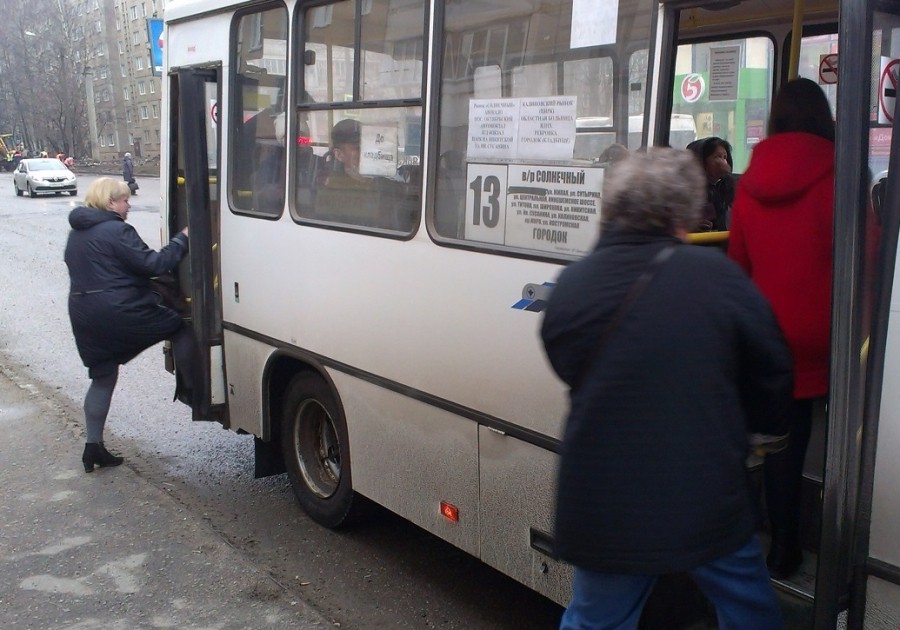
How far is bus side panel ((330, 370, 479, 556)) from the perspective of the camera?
141 inches

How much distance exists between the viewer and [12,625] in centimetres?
395

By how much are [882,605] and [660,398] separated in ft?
2.85

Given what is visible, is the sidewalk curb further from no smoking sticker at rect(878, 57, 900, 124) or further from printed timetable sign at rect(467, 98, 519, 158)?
no smoking sticker at rect(878, 57, 900, 124)

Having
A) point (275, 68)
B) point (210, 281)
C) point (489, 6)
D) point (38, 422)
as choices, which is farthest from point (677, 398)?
point (38, 422)

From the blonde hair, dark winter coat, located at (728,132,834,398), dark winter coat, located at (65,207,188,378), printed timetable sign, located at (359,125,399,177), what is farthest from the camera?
the blonde hair

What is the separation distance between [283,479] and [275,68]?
2.49 m

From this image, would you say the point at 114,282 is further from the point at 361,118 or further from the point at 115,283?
the point at 361,118

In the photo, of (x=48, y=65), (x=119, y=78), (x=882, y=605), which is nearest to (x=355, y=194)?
(x=882, y=605)

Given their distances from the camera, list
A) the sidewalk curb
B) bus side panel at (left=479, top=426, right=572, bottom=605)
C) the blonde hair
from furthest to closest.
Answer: the blonde hair
the sidewalk curb
bus side panel at (left=479, top=426, right=572, bottom=605)

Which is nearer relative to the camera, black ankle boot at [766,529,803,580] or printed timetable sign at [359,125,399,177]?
black ankle boot at [766,529,803,580]

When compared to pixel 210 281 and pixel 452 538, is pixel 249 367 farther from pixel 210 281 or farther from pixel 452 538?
pixel 452 538

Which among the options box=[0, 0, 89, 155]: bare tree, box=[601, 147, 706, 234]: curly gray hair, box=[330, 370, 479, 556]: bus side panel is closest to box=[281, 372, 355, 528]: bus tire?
box=[330, 370, 479, 556]: bus side panel

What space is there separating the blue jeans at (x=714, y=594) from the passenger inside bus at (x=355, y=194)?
179 centimetres

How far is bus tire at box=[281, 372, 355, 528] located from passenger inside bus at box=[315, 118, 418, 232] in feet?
2.89
